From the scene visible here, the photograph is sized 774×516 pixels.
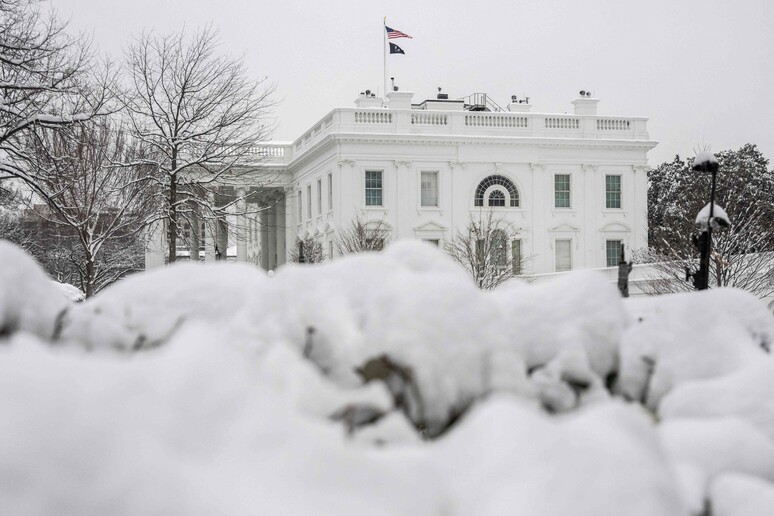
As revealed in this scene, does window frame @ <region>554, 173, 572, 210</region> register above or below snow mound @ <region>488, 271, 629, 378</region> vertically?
above

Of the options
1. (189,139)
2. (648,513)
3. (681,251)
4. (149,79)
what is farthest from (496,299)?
(681,251)

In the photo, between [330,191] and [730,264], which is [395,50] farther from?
[730,264]

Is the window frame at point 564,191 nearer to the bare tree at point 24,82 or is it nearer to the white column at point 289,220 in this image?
the white column at point 289,220

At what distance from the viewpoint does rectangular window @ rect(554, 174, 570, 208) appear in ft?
160

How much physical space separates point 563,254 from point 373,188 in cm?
1221

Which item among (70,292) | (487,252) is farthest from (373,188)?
(70,292)

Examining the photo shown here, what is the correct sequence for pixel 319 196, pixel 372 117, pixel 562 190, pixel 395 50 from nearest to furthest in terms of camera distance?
pixel 372 117
pixel 395 50
pixel 562 190
pixel 319 196

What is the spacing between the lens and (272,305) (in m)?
3.04

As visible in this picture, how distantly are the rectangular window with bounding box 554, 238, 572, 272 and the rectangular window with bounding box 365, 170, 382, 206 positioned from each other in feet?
36.4

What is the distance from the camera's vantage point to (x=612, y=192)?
162ft

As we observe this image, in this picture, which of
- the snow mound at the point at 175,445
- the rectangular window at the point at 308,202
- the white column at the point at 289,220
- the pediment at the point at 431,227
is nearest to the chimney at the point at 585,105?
the pediment at the point at 431,227

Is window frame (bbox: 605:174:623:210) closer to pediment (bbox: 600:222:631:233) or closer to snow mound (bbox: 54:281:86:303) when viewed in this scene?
pediment (bbox: 600:222:631:233)

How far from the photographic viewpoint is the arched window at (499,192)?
1881 inches

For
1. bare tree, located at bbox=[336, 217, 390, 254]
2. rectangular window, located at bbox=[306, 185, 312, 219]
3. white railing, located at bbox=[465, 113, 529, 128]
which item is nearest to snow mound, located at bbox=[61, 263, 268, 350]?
bare tree, located at bbox=[336, 217, 390, 254]
